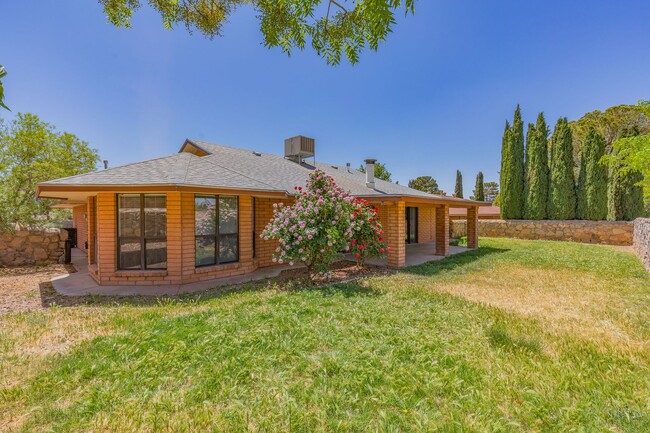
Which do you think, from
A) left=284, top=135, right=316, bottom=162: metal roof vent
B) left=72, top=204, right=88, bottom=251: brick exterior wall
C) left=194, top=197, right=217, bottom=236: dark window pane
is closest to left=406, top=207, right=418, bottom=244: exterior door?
left=284, top=135, right=316, bottom=162: metal roof vent

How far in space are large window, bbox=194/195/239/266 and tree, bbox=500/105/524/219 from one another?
19.0 m

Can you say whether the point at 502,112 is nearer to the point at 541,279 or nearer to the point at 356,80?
the point at 356,80

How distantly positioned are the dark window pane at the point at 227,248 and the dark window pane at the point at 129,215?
6.56 feet

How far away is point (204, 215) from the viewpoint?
768cm

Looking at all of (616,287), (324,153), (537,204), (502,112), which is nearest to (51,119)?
(324,153)

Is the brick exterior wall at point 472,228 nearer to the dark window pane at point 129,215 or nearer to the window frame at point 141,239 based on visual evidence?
the window frame at point 141,239

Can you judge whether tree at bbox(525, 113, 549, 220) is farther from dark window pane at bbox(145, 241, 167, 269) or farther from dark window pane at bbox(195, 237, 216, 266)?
dark window pane at bbox(145, 241, 167, 269)

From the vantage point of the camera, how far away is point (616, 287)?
6586 millimetres

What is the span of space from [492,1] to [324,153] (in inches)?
451

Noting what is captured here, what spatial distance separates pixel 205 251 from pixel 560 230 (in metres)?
20.0

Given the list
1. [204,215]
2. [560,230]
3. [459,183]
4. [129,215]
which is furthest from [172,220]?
[459,183]

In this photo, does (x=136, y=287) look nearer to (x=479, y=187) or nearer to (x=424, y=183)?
(x=479, y=187)

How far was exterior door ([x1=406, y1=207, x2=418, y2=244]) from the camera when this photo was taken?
16266 millimetres

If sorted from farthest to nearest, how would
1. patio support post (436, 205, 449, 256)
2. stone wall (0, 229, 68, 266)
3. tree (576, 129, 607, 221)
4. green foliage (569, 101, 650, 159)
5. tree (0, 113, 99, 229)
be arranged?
green foliage (569, 101, 650, 159), tree (576, 129, 607, 221), patio support post (436, 205, 449, 256), tree (0, 113, 99, 229), stone wall (0, 229, 68, 266)
